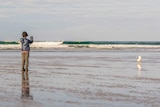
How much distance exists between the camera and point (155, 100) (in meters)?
12.0

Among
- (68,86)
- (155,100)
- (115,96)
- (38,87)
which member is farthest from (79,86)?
(155,100)

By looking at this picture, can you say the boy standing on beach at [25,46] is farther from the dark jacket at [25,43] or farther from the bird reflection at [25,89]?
the bird reflection at [25,89]

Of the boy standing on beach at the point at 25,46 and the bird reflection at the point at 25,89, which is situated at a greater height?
the boy standing on beach at the point at 25,46

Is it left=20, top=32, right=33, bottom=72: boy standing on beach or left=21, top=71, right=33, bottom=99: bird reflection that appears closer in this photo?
left=21, top=71, right=33, bottom=99: bird reflection

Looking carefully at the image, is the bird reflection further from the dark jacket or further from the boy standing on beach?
the dark jacket

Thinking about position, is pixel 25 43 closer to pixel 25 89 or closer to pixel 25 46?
pixel 25 46

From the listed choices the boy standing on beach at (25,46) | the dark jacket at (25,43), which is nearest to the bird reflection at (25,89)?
the boy standing on beach at (25,46)

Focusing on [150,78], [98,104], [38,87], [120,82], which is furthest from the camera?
[150,78]

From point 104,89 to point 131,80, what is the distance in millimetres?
3284

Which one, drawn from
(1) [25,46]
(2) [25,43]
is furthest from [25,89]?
(1) [25,46]

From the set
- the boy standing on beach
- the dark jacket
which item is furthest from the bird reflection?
the dark jacket

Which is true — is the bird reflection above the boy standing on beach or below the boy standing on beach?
below

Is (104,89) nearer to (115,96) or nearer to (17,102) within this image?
(115,96)

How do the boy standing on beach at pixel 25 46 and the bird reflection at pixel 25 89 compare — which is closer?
the bird reflection at pixel 25 89
